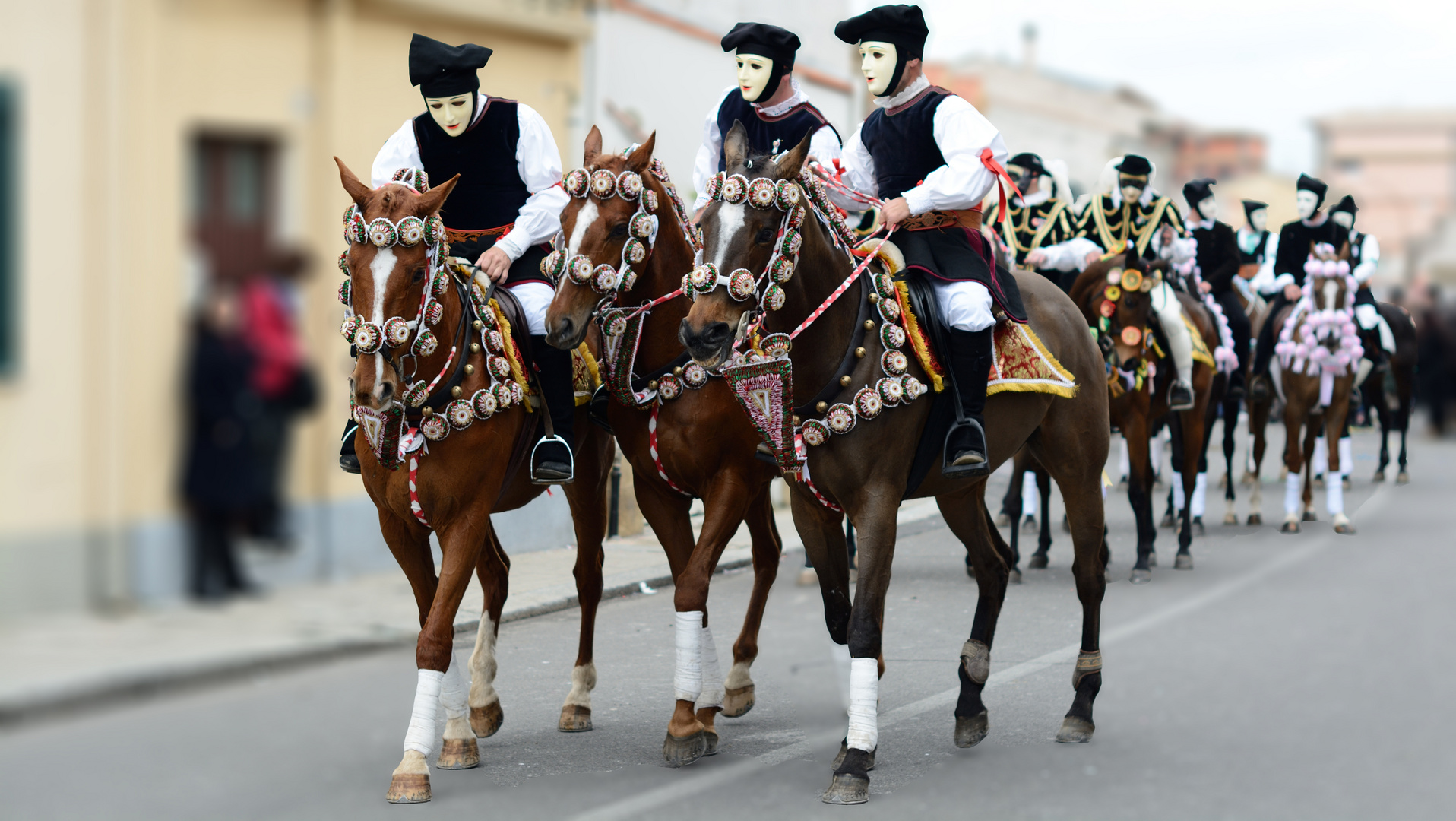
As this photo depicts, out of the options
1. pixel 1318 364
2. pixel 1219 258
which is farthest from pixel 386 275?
pixel 1219 258

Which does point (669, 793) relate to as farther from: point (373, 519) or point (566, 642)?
point (373, 519)

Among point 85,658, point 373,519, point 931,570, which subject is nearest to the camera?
point 85,658

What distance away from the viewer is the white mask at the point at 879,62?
5711mm

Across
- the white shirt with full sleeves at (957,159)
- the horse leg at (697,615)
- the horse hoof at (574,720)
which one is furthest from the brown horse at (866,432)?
the horse hoof at (574,720)

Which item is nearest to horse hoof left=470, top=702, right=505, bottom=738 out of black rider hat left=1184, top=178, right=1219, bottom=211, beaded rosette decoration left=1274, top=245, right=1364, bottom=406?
black rider hat left=1184, top=178, right=1219, bottom=211

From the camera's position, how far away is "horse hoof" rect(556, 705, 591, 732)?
612cm

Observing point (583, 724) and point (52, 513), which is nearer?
point (52, 513)

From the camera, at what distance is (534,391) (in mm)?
5641

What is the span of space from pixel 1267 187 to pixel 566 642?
33.7ft

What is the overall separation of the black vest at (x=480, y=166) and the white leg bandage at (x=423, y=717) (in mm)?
1860

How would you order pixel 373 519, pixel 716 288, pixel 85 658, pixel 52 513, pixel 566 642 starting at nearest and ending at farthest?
pixel 52 513
pixel 85 658
pixel 373 519
pixel 716 288
pixel 566 642

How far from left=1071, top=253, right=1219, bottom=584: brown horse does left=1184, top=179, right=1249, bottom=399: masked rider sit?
2438 millimetres

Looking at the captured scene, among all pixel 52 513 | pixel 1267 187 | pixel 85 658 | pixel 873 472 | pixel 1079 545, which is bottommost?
pixel 1079 545

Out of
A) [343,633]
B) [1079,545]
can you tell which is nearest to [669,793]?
[1079,545]
